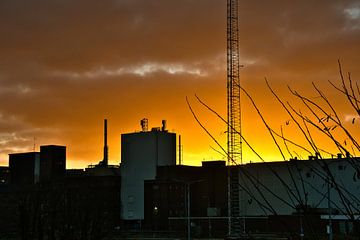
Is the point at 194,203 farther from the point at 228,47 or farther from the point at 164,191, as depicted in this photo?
the point at 228,47

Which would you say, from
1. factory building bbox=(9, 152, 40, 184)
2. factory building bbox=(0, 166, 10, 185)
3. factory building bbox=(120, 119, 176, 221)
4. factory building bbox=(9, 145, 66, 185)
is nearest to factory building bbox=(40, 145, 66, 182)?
factory building bbox=(9, 145, 66, 185)

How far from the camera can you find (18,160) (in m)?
143

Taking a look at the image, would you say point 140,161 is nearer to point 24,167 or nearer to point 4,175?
point 24,167

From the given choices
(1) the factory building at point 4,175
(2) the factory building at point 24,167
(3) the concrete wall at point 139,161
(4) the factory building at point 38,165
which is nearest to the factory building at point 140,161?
(3) the concrete wall at point 139,161

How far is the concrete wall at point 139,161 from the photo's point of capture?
115438mm

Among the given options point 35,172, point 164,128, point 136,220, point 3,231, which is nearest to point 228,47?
point 164,128

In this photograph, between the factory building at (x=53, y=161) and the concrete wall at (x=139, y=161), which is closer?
the concrete wall at (x=139, y=161)

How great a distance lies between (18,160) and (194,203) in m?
50.9

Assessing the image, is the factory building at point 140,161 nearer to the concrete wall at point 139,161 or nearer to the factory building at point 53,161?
the concrete wall at point 139,161

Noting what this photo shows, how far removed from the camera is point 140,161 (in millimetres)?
117688

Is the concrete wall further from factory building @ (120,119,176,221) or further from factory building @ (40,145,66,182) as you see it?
factory building @ (40,145,66,182)

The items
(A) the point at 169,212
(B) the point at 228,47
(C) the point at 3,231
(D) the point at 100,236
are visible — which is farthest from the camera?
(A) the point at 169,212

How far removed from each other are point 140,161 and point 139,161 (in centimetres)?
21

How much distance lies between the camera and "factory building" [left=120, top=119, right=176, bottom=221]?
4545 inches
